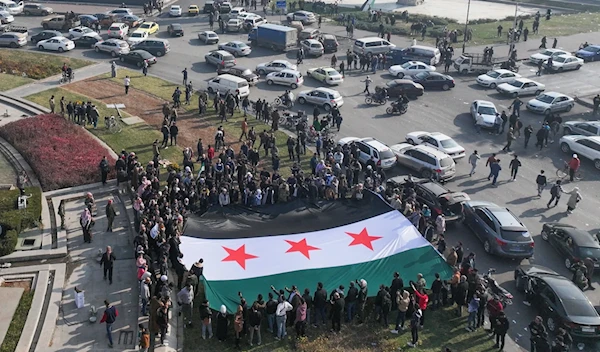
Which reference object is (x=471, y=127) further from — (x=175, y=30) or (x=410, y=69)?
(x=175, y=30)

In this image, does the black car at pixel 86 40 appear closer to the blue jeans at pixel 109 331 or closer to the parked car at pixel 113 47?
the parked car at pixel 113 47

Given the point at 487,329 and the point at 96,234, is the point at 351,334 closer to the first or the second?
the point at 487,329

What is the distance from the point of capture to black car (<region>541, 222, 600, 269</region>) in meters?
24.8

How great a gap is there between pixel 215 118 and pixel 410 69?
56.9 feet

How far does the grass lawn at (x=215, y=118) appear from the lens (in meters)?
34.0

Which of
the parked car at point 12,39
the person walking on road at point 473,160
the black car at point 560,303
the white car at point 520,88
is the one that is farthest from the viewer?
the parked car at point 12,39

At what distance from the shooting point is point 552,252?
26438 millimetres

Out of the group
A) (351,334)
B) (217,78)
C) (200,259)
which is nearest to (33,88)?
(217,78)

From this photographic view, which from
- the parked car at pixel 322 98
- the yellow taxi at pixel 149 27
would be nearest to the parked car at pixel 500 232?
the parked car at pixel 322 98

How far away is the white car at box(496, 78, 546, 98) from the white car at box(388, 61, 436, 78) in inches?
218

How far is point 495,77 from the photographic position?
48.4 meters

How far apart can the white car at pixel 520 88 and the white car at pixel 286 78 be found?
14.4 m

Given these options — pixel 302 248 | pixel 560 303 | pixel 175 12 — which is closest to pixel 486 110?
pixel 560 303

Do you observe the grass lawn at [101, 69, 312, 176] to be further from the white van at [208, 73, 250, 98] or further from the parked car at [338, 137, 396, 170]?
the parked car at [338, 137, 396, 170]
